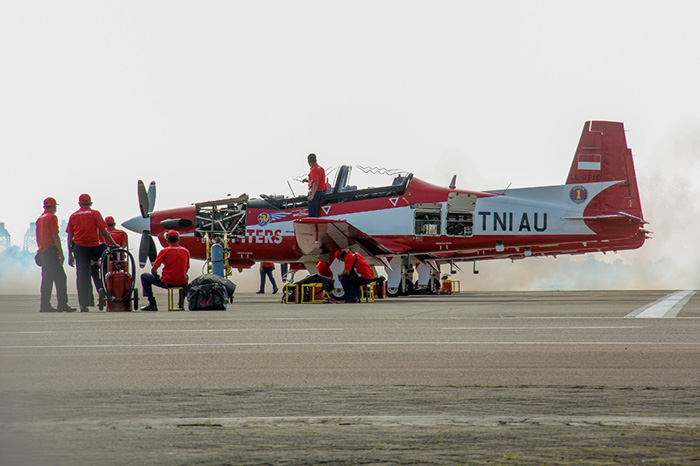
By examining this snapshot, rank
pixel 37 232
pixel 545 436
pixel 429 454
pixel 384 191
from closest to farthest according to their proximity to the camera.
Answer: pixel 429 454 → pixel 545 436 → pixel 37 232 → pixel 384 191

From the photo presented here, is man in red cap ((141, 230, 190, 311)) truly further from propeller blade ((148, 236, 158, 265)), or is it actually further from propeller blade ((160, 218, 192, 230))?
propeller blade ((160, 218, 192, 230))

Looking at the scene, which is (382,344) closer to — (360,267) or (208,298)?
(208,298)

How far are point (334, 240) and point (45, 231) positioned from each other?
975 centimetres

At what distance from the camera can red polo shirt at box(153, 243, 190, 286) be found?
60.4ft

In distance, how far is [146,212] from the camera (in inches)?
1093

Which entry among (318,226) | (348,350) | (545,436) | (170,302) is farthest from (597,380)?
(318,226)

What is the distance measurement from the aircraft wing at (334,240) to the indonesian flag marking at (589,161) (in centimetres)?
734

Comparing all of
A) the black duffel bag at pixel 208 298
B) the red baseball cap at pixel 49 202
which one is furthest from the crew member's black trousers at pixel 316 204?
the red baseball cap at pixel 49 202

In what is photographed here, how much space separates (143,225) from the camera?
27.6m

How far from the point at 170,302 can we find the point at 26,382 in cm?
1243

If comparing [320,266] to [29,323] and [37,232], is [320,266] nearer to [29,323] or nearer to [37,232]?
[37,232]

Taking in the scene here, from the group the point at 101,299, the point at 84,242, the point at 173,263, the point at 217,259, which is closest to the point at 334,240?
the point at 217,259

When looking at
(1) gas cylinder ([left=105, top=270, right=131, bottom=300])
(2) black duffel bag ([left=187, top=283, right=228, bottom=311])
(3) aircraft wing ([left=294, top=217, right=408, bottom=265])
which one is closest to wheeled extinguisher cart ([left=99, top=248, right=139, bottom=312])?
(1) gas cylinder ([left=105, top=270, right=131, bottom=300])

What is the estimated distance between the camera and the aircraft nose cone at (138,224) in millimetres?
27547
